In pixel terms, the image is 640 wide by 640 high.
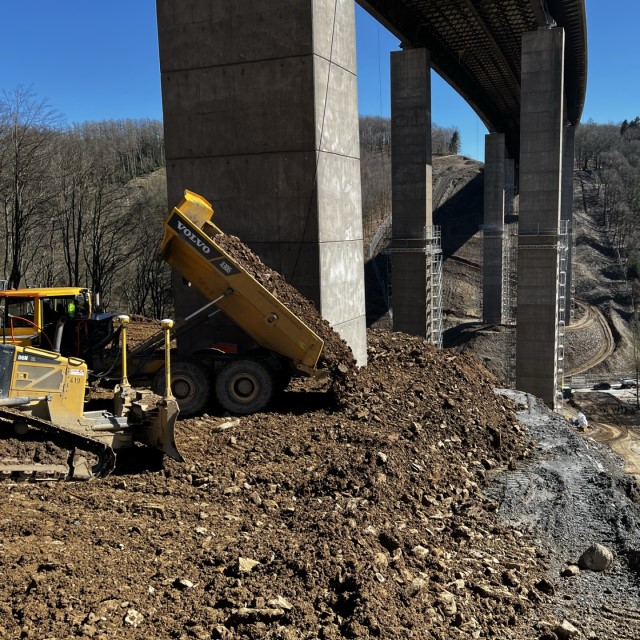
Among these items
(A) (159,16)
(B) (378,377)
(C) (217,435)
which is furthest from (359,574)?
(A) (159,16)

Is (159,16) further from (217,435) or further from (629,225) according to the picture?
(629,225)

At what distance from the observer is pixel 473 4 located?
26.6 m

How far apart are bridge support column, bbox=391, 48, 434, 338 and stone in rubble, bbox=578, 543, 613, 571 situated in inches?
934

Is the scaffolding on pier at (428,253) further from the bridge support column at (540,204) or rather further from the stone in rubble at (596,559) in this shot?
the stone in rubble at (596,559)

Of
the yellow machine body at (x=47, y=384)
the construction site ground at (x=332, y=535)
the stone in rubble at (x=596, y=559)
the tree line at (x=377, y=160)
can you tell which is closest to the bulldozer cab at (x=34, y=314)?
the yellow machine body at (x=47, y=384)

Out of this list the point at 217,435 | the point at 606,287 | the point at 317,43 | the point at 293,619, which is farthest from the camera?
the point at 606,287

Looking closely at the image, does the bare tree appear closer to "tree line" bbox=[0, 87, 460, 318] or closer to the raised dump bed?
"tree line" bbox=[0, 87, 460, 318]

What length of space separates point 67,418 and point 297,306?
3981 millimetres

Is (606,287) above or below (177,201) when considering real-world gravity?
below

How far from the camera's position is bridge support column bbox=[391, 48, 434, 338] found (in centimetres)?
2828

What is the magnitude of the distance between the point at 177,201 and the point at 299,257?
8.97 ft

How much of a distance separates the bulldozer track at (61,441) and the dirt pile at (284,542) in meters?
0.22

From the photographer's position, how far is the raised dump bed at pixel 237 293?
920cm

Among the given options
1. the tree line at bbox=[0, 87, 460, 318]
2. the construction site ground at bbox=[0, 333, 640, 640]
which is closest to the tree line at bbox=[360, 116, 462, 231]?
the tree line at bbox=[0, 87, 460, 318]
